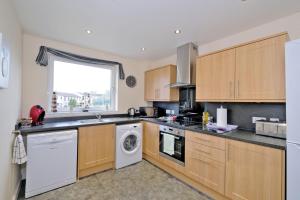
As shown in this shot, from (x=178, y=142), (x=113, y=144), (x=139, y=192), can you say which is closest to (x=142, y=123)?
(x=113, y=144)

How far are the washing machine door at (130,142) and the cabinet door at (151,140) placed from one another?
19cm

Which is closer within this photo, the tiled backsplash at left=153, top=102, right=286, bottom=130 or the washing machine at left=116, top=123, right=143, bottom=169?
the tiled backsplash at left=153, top=102, right=286, bottom=130

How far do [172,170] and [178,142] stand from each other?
549 millimetres

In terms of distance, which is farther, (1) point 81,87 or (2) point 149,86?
(2) point 149,86

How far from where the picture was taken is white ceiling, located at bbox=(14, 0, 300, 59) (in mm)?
1642

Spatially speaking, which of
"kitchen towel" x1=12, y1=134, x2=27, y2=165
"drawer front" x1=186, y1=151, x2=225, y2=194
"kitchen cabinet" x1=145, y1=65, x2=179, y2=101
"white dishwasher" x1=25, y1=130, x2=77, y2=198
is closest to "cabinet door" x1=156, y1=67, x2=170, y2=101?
"kitchen cabinet" x1=145, y1=65, x2=179, y2=101

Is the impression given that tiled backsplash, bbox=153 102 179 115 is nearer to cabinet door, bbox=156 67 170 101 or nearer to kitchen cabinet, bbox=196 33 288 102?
cabinet door, bbox=156 67 170 101

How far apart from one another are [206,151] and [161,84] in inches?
70.6

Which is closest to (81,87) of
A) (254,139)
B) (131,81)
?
(131,81)

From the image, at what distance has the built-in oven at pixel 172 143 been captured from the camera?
2.37 metres

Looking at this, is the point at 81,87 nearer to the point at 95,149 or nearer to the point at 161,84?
the point at 95,149

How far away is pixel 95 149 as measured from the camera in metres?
2.52

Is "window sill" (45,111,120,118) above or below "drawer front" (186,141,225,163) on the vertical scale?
above

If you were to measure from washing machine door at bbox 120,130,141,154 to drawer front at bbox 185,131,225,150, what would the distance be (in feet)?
3.70
